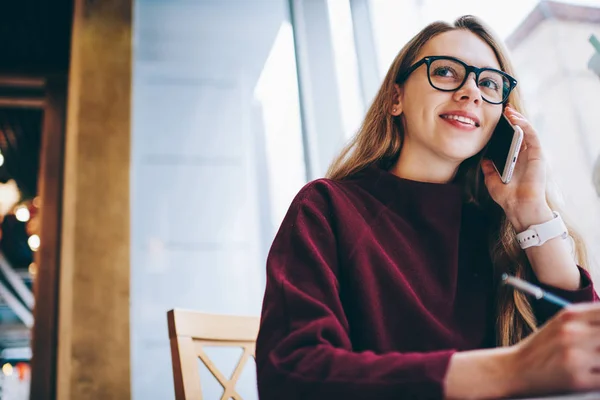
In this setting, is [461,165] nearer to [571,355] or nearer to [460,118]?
[460,118]

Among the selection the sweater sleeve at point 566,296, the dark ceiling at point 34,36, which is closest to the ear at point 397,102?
the sweater sleeve at point 566,296

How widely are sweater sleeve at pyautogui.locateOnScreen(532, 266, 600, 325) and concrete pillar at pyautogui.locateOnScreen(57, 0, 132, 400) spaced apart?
5.52 feet

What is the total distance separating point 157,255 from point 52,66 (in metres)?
1.71

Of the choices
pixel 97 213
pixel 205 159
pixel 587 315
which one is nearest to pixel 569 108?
pixel 587 315

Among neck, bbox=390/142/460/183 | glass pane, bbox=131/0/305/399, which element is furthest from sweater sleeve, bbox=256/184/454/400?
glass pane, bbox=131/0/305/399

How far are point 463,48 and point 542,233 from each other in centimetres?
40

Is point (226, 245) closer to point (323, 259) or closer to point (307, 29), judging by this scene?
point (307, 29)

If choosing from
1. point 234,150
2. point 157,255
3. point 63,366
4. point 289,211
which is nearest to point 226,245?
point 157,255

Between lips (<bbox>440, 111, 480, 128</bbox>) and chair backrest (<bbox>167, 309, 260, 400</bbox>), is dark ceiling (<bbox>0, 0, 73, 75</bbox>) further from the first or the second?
lips (<bbox>440, 111, 480, 128</bbox>)

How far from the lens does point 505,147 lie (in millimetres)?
1077

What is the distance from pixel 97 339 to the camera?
2.18m

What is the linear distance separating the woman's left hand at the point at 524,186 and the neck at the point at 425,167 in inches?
3.9

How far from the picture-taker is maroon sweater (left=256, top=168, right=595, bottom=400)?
2.00ft

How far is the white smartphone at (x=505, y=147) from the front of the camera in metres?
1.03
